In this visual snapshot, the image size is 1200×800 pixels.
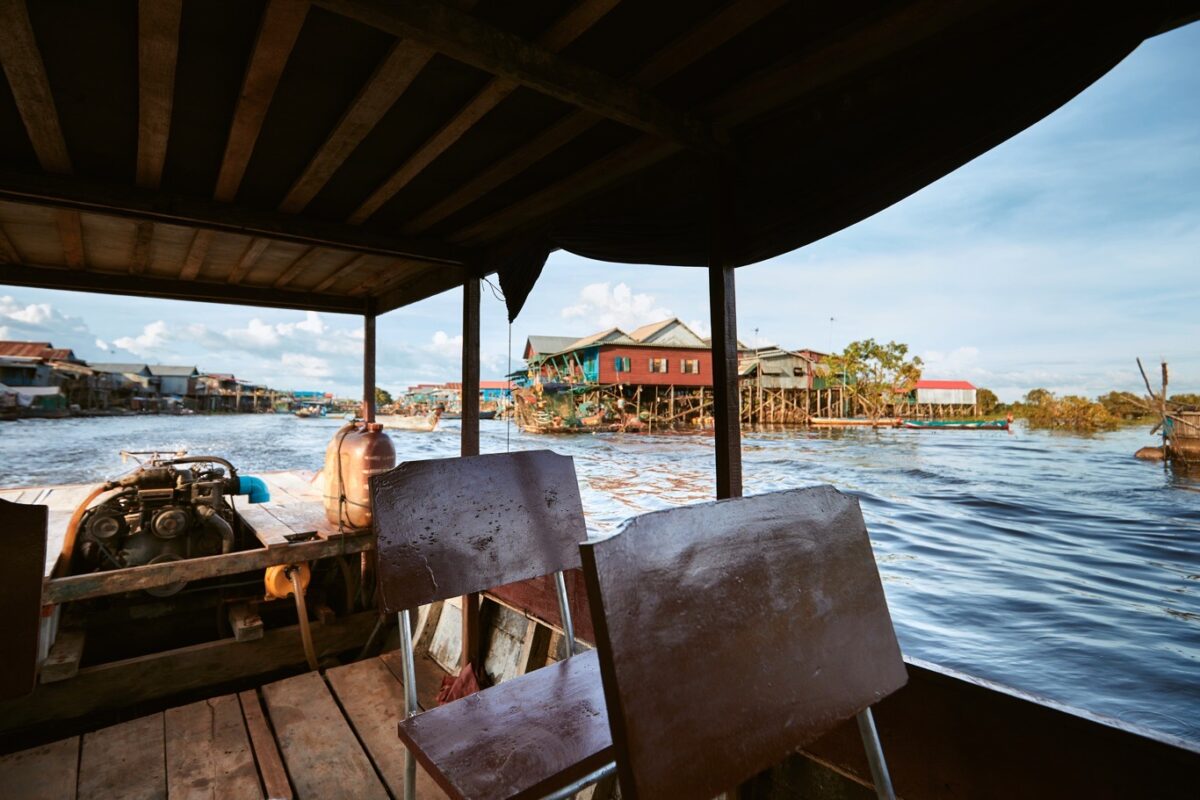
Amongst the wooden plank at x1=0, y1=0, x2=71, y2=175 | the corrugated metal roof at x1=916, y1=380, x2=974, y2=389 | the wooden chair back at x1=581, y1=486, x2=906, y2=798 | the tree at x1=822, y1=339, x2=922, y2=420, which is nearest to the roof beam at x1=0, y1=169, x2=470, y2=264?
the wooden plank at x1=0, y1=0, x2=71, y2=175

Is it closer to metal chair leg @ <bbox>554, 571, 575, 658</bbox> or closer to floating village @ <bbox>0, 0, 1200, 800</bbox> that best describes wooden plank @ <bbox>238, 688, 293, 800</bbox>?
floating village @ <bbox>0, 0, 1200, 800</bbox>

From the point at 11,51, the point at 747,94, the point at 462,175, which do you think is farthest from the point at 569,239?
the point at 11,51

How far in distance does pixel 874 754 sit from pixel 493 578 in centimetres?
96

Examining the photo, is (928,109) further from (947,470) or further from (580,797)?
(947,470)

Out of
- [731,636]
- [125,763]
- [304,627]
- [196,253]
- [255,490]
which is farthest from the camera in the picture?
[255,490]

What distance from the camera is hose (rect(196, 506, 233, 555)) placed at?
305cm

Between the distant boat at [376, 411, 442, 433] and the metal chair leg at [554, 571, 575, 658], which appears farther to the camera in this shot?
the distant boat at [376, 411, 442, 433]

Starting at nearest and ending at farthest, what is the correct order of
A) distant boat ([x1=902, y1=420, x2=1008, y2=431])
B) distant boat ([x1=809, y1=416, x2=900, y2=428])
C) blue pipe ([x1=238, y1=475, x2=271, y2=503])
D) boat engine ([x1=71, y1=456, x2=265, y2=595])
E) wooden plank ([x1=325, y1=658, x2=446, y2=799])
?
1. wooden plank ([x1=325, y1=658, x2=446, y2=799])
2. boat engine ([x1=71, y1=456, x2=265, y2=595])
3. blue pipe ([x1=238, y1=475, x2=271, y2=503])
4. distant boat ([x1=809, y1=416, x2=900, y2=428])
5. distant boat ([x1=902, y1=420, x2=1008, y2=431])

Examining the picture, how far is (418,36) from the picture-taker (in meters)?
1.44

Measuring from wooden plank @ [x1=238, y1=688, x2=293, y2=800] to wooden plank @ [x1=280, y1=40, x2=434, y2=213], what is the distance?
2.47 m

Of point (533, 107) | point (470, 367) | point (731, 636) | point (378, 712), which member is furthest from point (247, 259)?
point (731, 636)

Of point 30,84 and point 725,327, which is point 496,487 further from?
point 30,84

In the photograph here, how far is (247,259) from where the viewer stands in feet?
12.6

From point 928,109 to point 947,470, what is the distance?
28.0 meters
